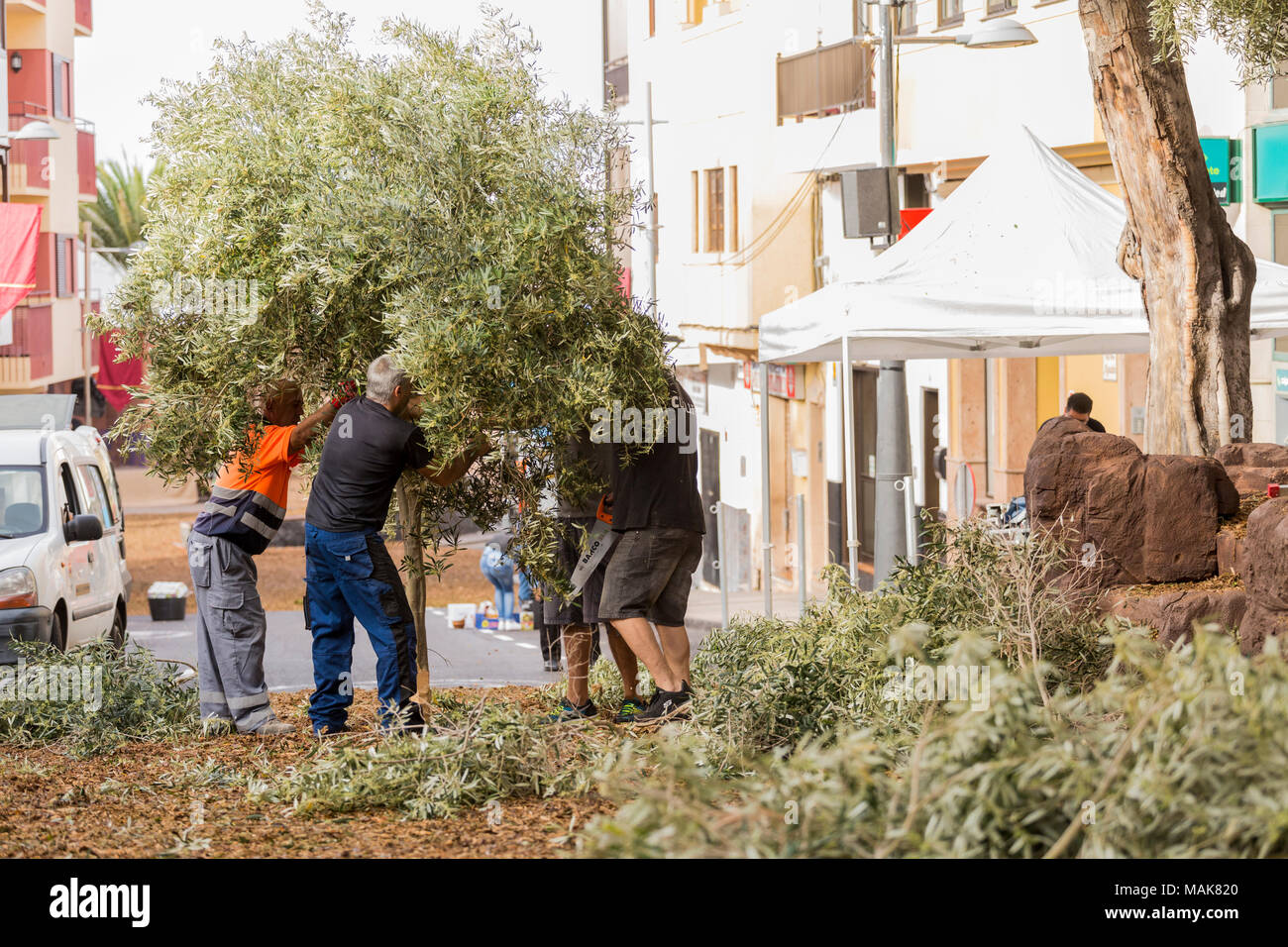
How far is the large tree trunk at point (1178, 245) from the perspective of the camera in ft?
29.0

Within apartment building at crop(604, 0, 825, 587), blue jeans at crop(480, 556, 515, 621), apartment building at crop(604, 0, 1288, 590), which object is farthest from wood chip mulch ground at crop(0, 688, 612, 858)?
apartment building at crop(604, 0, 825, 587)

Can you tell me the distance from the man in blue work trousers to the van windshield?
4836mm

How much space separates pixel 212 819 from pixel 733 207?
22.3 m

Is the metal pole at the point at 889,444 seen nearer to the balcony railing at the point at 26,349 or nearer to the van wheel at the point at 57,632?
the van wheel at the point at 57,632

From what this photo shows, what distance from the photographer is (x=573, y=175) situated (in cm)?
654

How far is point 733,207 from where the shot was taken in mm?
27078

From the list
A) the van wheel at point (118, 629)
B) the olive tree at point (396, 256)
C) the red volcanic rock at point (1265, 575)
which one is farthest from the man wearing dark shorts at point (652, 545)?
the van wheel at point (118, 629)

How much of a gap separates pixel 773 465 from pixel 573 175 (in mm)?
21376

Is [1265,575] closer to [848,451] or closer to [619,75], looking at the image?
[848,451]

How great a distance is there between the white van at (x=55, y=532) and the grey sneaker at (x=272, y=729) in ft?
7.95

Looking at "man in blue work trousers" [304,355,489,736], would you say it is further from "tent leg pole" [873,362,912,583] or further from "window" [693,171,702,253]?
"window" [693,171,702,253]

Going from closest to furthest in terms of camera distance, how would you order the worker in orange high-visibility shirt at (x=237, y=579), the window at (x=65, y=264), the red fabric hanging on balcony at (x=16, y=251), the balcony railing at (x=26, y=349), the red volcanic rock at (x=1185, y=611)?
1. the red volcanic rock at (x=1185, y=611)
2. the worker in orange high-visibility shirt at (x=237, y=579)
3. the red fabric hanging on balcony at (x=16, y=251)
4. the balcony railing at (x=26, y=349)
5. the window at (x=65, y=264)

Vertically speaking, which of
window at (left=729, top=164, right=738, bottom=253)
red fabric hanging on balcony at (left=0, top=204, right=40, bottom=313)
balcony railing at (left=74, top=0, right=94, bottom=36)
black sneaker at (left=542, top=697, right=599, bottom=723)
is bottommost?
black sneaker at (left=542, top=697, right=599, bottom=723)

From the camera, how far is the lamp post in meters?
12.8
